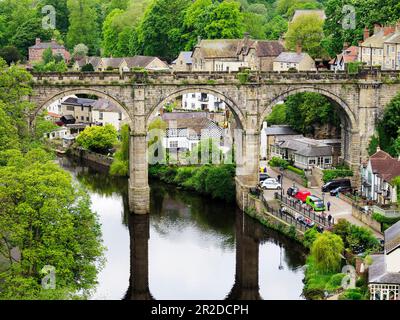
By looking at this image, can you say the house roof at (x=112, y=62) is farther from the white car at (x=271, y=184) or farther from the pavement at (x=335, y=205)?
the white car at (x=271, y=184)

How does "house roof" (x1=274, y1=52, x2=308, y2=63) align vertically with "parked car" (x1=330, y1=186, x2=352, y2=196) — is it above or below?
above

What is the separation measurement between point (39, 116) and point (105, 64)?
189 ft

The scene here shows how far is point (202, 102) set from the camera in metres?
102

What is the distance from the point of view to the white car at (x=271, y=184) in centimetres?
6575

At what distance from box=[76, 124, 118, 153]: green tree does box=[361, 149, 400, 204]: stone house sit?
31323 mm

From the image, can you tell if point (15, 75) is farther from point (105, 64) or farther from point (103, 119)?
point (105, 64)

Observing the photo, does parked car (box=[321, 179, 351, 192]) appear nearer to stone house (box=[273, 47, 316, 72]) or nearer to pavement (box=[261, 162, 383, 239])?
pavement (box=[261, 162, 383, 239])

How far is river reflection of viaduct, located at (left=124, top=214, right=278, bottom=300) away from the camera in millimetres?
47656

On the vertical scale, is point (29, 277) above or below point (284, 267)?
above

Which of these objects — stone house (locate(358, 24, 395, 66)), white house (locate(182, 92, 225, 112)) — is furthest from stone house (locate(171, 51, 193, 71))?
stone house (locate(358, 24, 395, 66))

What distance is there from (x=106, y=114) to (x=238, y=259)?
1862 inches

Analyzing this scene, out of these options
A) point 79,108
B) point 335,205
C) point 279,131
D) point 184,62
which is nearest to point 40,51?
point 79,108

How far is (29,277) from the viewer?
35250mm
